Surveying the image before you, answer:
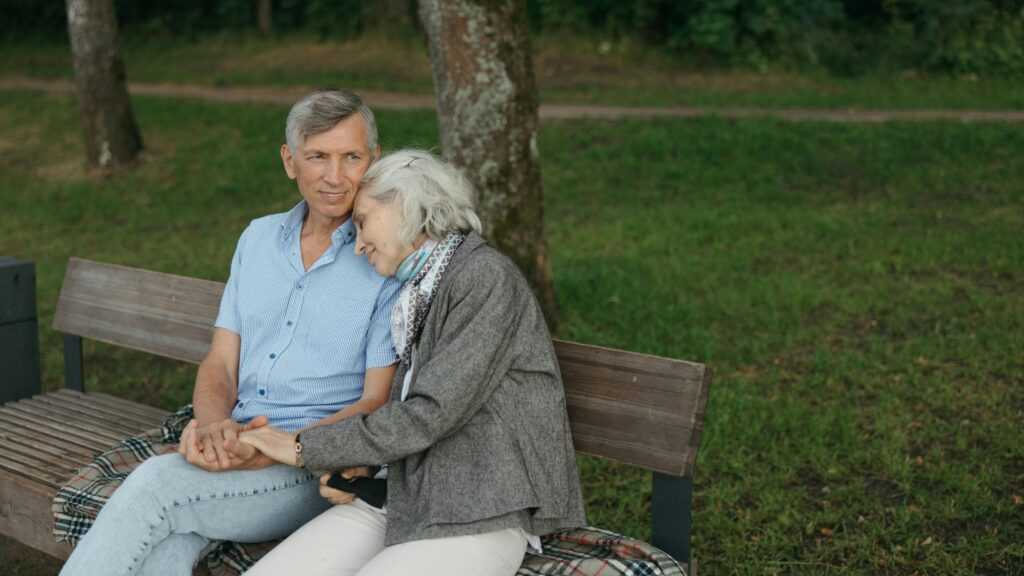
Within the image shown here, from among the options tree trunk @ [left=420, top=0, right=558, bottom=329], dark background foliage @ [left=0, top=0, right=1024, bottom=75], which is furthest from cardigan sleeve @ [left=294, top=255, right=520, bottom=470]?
dark background foliage @ [left=0, top=0, right=1024, bottom=75]

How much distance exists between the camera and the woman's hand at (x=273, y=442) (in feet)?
9.65

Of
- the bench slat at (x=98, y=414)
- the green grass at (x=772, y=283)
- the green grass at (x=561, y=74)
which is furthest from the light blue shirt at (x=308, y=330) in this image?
the green grass at (x=561, y=74)

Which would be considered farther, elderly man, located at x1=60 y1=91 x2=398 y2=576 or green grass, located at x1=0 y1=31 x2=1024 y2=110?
green grass, located at x1=0 y1=31 x2=1024 y2=110

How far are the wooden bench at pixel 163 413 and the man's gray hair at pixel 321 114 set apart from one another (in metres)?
0.91

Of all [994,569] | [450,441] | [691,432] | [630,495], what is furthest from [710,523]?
[450,441]

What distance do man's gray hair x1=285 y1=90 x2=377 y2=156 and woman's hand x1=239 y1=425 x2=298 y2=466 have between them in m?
0.84

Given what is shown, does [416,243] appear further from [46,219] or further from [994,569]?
[46,219]

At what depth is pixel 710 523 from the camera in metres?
4.27

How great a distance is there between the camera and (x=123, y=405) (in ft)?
14.4

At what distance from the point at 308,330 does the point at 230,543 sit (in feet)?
2.03

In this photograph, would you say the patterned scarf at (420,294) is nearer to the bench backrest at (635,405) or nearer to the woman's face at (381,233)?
the woman's face at (381,233)

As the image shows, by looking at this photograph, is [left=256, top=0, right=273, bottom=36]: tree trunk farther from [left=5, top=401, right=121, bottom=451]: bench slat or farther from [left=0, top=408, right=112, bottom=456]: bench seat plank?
[left=0, top=408, right=112, bottom=456]: bench seat plank

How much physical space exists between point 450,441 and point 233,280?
107cm

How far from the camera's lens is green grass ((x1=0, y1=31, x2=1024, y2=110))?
1534 cm
